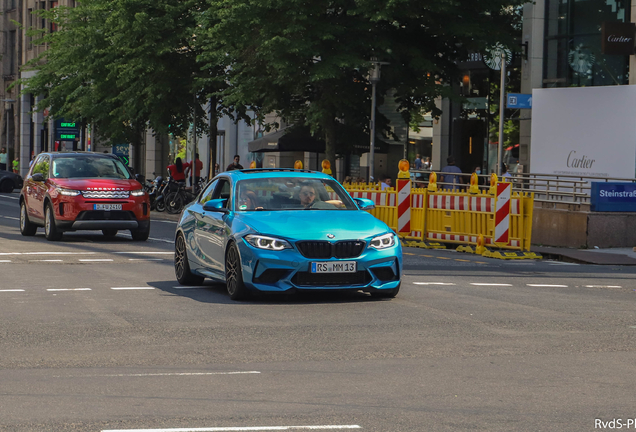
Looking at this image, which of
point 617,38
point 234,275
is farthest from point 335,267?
point 617,38

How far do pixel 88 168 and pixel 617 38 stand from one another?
586 inches

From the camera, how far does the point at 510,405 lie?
6496 millimetres

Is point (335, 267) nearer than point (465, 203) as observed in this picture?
Yes

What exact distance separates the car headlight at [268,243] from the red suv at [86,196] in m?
9.62

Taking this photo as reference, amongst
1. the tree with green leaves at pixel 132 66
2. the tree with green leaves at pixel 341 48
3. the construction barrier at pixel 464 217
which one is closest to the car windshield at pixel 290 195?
the construction barrier at pixel 464 217

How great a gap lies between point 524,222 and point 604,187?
8.41ft

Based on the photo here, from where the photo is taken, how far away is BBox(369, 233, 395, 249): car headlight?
11.6m

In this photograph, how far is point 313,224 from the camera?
11492 millimetres

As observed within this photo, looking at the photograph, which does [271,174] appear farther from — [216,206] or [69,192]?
[69,192]

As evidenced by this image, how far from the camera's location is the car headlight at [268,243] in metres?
11.3

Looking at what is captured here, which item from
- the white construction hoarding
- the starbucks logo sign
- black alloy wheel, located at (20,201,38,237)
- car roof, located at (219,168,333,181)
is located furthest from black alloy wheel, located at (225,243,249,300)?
the starbucks logo sign

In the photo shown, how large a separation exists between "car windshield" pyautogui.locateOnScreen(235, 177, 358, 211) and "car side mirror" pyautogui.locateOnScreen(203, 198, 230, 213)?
17 centimetres

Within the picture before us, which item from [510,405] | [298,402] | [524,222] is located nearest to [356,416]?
[298,402]

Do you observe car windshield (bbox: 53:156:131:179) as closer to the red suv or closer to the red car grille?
the red suv
